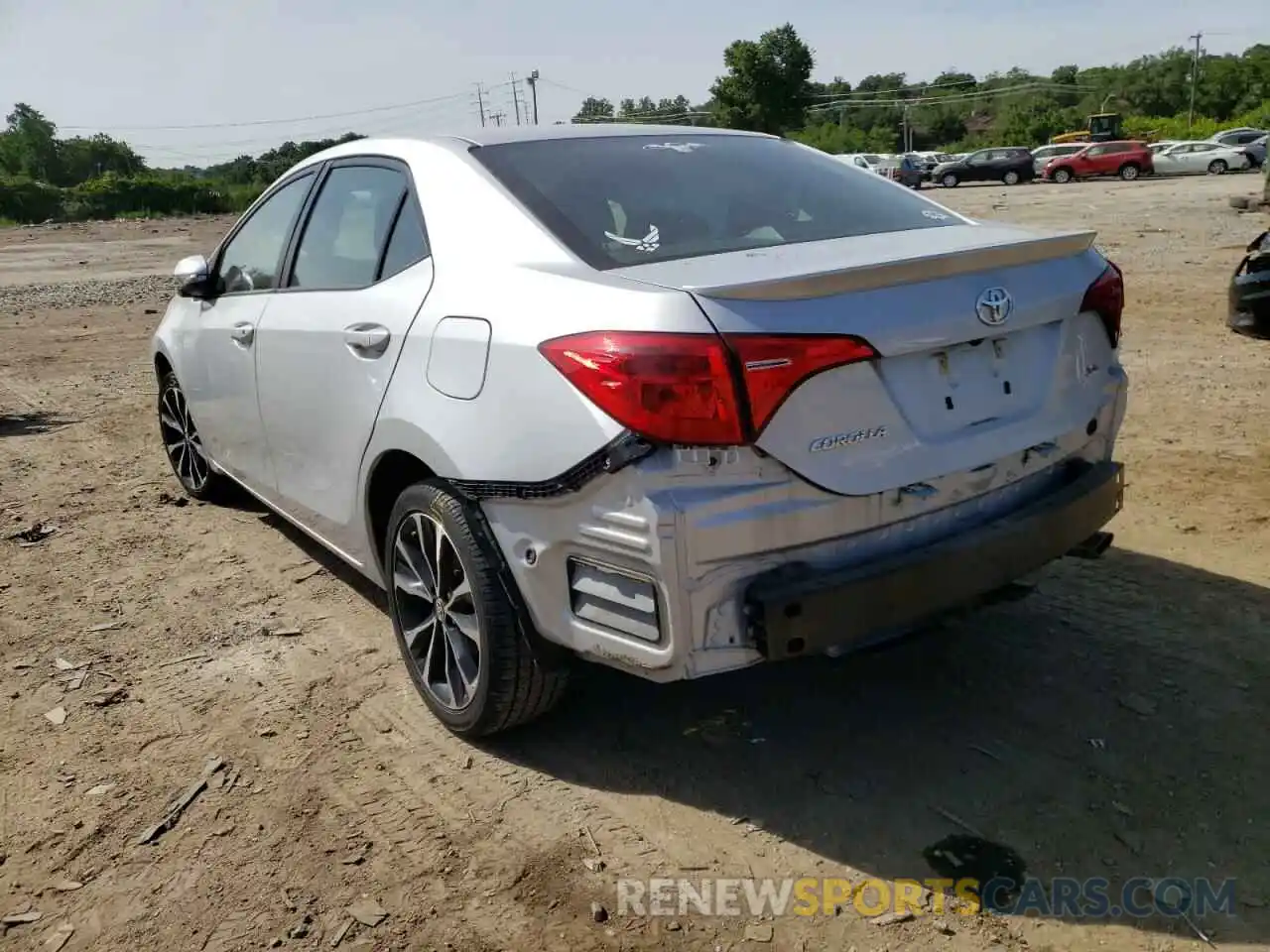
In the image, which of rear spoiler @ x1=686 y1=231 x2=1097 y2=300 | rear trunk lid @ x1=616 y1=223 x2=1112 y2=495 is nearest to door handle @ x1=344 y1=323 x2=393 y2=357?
rear trunk lid @ x1=616 y1=223 x2=1112 y2=495

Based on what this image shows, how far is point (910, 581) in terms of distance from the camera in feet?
8.37

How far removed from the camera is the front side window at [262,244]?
4.22 metres

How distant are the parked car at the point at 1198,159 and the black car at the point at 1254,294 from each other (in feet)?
110

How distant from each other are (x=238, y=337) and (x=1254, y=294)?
21.8ft

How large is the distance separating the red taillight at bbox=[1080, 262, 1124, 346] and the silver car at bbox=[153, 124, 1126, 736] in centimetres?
1

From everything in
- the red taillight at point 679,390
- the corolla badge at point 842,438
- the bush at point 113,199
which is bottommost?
the corolla badge at point 842,438

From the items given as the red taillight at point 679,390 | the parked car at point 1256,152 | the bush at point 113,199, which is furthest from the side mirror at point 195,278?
the bush at point 113,199

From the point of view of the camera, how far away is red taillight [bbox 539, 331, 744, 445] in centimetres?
237

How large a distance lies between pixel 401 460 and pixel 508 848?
118cm

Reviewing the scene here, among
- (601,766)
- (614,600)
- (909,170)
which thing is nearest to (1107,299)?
(614,600)

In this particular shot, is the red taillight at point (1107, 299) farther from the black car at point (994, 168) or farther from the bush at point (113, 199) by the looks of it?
the bush at point (113, 199)

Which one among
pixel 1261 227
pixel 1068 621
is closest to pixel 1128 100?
pixel 1261 227

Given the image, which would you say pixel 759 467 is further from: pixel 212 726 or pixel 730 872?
pixel 212 726

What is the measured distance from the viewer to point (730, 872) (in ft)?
8.43
